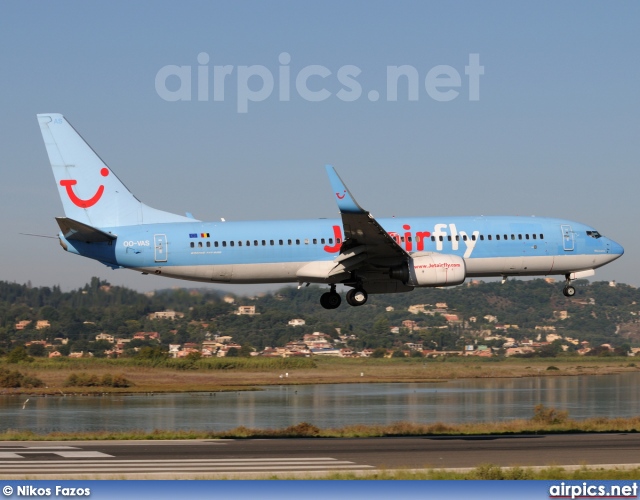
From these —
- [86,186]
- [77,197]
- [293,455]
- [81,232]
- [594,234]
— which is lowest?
[293,455]

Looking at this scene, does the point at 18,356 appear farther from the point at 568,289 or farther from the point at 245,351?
the point at 568,289

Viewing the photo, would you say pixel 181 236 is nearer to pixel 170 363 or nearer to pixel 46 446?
pixel 46 446

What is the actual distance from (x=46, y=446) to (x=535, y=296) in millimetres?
139061

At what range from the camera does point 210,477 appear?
31.6 meters

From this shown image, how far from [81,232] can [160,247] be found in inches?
164

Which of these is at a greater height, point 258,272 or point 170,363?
point 258,272

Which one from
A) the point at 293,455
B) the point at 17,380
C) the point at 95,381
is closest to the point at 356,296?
the point at 293,455

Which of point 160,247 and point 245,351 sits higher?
point 160,247

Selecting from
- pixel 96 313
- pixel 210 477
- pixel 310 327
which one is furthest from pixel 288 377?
pixel 210 477

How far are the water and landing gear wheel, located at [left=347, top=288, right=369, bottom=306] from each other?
1102 cm

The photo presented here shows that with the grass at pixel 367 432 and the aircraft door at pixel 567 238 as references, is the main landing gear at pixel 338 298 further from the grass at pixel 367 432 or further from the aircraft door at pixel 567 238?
the aircraft door at pixel 567 238

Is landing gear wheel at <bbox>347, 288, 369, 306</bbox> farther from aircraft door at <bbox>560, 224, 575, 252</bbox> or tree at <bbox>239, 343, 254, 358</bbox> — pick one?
tree at <bbox>239, 343, 254, 358</bbox>

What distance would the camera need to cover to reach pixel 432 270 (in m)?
52.9

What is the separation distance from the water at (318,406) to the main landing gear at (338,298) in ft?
32.8
